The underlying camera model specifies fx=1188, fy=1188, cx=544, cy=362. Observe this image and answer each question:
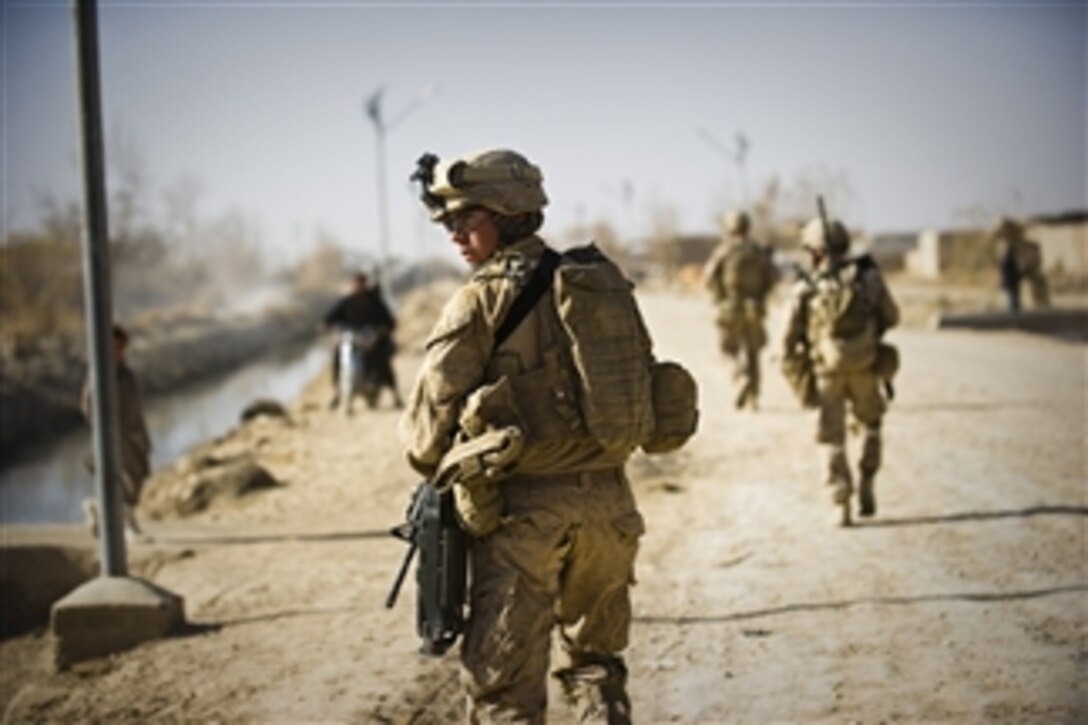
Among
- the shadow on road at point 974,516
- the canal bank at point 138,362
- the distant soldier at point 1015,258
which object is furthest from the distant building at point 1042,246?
the shadow on road at point 974,516

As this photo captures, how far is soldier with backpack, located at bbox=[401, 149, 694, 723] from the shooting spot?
3.62 m

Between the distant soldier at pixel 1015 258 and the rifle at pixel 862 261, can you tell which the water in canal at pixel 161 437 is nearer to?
the rifle at pixel 862 261

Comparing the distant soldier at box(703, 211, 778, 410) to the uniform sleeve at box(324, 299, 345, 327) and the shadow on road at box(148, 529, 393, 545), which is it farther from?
the shadow on road at box(148, 529, 393, 545)

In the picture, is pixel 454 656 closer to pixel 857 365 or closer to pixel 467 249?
pixel 467 249

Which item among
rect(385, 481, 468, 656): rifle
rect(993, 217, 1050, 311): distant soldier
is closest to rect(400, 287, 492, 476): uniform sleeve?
rect(385, 481, 468, 656): rifle

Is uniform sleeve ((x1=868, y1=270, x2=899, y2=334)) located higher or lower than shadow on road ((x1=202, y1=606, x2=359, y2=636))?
higher

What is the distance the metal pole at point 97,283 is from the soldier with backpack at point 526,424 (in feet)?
9.69

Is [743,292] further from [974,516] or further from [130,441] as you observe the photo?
[130,441]

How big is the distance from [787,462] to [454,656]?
5188 mm

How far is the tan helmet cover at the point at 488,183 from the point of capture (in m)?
3.76

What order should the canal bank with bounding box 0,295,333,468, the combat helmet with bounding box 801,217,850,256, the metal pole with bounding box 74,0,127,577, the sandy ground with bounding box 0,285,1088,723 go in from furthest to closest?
the canal bank with bounding box 0,295,333,468
the combat helmet with bounding box 801,217,850,256
the metal pole with bounding box 74,0,127,577
the sandy ground with bounding box 0,285,1088,723

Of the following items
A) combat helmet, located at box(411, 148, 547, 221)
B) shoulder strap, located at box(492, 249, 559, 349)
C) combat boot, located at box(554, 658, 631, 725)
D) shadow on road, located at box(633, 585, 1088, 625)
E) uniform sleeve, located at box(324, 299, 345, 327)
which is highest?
combat helmet, located at box(411, 148, 547, 221)

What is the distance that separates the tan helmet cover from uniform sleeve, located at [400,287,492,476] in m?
0.29

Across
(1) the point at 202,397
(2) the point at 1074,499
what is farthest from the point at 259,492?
(1) the point at 202,397
